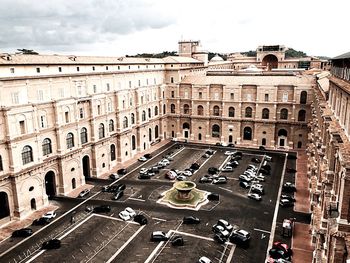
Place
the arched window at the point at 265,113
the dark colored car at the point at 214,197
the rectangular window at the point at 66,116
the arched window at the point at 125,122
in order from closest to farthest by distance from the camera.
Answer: the dark colored car at the point at 214,197
the rectangular window at the point at 66,116
the arched window at the point at 125,122
the arched window at the point at 265,113

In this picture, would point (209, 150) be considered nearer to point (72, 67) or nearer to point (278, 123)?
point (278, 123)

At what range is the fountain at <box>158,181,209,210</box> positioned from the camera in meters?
52.4

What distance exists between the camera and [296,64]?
506 feet

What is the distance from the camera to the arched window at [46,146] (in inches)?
2098

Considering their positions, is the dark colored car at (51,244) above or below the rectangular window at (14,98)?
below

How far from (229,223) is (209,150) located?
37133mm

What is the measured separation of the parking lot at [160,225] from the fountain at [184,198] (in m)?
1.25

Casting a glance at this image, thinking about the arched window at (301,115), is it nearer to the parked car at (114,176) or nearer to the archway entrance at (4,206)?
the parked car at (114,176)

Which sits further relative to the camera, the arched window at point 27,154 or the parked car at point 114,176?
the parked car at point 114,176

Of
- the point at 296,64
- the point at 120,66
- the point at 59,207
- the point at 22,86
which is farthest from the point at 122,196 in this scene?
the point at 296,64

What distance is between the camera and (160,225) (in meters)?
46.3

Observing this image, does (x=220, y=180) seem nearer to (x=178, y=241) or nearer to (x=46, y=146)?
(x=178, y=241)

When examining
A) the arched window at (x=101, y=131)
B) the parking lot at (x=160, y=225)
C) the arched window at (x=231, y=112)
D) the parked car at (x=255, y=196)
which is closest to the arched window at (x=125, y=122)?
the arched window at (x=101, y=131)

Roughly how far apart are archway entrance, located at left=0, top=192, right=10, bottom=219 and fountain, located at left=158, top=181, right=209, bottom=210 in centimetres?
2411
